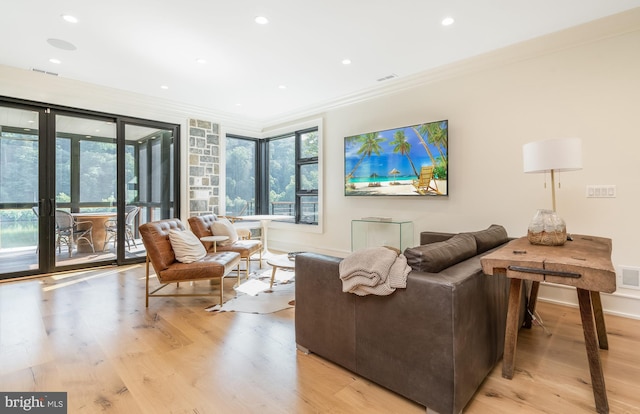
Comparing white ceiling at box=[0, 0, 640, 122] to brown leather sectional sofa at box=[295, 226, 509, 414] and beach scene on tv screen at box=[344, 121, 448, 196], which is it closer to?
beach scene on tv screen at box=[344, 121, 448, 196]

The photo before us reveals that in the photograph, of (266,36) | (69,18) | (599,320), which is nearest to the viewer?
(599,320)

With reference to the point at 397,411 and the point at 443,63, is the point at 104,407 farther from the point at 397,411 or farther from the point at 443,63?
the point at 443,63

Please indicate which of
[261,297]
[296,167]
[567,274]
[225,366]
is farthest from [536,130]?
[296,167]

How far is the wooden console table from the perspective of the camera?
1435mm

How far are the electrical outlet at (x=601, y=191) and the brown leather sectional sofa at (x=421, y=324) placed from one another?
5.48 feet

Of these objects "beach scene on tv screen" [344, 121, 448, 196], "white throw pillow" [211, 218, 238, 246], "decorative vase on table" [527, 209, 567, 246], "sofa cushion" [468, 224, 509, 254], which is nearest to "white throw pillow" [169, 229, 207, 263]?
"white throw pillow" [211, 218, 238, 246]

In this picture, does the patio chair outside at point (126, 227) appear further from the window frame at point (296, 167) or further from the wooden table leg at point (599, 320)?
the wooden table leg at point (599, 320)

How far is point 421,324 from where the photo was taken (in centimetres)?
151

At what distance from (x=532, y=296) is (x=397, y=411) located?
5.51ft

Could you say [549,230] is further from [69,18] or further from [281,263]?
[69,18]

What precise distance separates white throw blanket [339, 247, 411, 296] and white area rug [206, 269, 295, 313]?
154cm

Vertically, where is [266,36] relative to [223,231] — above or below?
above

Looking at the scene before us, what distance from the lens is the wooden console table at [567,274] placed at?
143 centimetres

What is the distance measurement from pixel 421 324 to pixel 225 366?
1304mm
